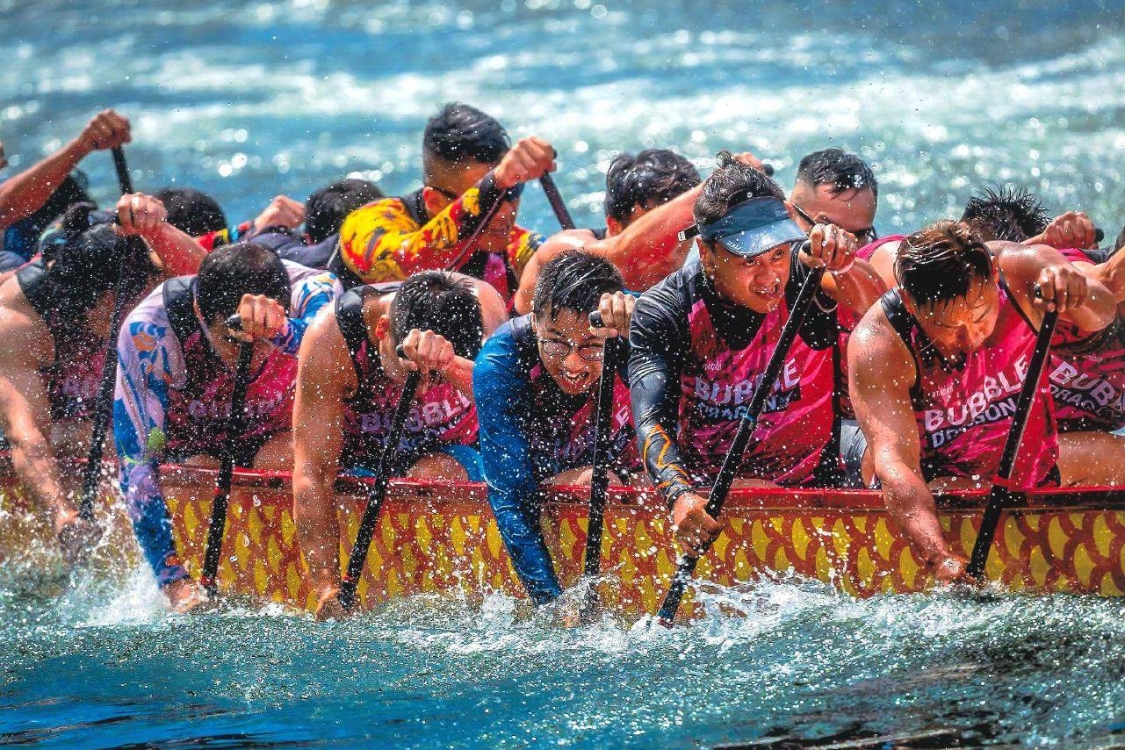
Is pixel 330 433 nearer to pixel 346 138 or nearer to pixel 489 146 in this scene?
pixel 489 146

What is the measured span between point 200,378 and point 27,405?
3.18 ft

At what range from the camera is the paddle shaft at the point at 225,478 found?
540cm

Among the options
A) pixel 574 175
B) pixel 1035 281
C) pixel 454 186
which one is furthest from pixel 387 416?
pixel 574 175

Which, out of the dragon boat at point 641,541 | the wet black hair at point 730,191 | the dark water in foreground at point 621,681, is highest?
the wet black hair at point 730,191

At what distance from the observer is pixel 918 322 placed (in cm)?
422

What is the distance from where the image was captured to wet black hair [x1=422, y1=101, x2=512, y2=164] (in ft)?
20.7

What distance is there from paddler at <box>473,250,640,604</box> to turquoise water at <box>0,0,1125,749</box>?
335 mm

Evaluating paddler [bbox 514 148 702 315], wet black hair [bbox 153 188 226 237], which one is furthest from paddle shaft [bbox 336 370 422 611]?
wet black hair [bbox 153 188 226 237]

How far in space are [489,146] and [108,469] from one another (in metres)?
2.08

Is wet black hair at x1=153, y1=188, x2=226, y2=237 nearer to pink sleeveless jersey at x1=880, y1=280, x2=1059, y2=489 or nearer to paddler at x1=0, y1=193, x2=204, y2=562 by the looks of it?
paddler at x1=0, y1=193, x2=204, y2=562

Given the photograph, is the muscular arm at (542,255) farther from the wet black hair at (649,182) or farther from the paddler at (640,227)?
the wet black hair at (649,182)

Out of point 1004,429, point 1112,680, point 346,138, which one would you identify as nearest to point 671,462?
point 1004,429

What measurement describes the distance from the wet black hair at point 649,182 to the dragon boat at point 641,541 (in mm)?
1406

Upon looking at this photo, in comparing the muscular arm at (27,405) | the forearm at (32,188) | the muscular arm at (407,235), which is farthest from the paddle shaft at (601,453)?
the forearm at (32,188)
